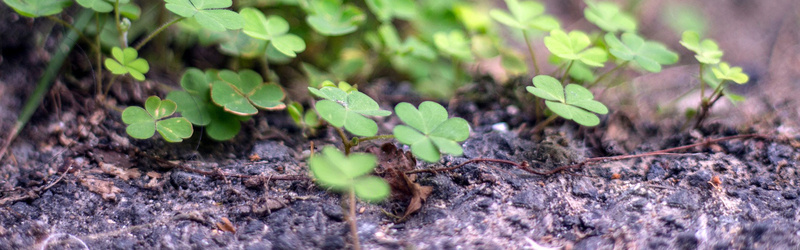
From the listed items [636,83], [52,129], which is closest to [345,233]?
[52,129]

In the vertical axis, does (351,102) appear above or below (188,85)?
above

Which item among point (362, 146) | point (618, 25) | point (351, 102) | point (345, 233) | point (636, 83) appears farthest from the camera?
point (636, 83)

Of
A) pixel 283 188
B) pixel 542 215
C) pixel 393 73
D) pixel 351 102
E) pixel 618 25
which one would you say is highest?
pixel 618 25

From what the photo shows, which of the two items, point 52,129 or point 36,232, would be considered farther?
point 52,129

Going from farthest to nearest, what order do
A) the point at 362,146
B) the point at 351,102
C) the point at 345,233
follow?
the point at 362,146, the point at 351,102, the point at 345,233

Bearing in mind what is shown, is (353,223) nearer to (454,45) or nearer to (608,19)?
(454,45)

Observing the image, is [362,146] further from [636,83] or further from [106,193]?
[636,83]

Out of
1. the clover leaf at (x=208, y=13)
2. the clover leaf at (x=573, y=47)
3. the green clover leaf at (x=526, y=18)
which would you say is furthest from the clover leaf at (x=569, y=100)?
the clover leaf at (x=208, y=13)

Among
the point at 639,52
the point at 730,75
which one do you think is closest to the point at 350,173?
the point at 639,52
